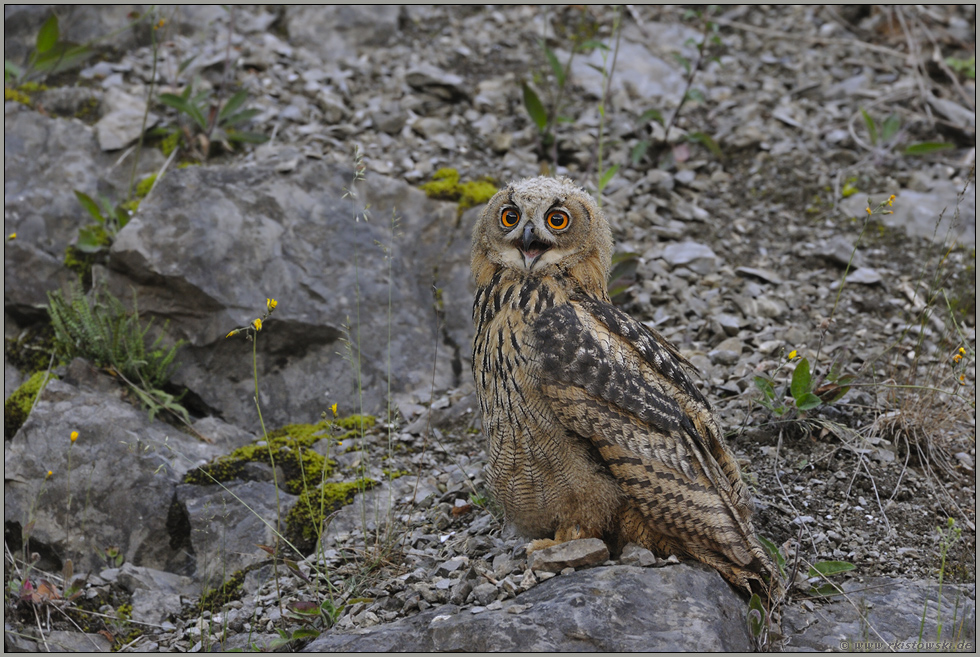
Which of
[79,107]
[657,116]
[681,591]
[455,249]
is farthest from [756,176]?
[79,107]

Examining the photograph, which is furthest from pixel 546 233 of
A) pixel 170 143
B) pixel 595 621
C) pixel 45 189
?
pixel 45 189

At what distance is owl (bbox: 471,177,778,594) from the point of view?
10.9 ft

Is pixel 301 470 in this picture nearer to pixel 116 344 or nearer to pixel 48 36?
pixel 116 344

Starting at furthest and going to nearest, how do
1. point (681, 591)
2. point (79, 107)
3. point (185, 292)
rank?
point (79, 107)
point (185, 292)
point (681, 591)

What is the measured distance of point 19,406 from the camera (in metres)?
4.65

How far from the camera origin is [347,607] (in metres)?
3.52

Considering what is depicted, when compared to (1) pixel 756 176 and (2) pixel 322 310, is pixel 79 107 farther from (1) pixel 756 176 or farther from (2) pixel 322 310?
(1) pixel 756 176

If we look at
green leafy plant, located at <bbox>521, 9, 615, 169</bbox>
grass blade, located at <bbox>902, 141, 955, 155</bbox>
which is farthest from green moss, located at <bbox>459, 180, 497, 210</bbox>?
grass blade, located at <bbox>902, 141, 955, 155</bbox>

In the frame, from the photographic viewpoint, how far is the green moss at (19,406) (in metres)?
4.62

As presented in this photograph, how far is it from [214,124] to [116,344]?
2058 millimetres

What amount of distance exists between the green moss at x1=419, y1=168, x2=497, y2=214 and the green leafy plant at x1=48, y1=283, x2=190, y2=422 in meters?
2.08

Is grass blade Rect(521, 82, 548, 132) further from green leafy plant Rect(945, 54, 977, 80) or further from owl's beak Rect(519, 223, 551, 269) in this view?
green leafy plant Rect(945, 54, 977, 80)

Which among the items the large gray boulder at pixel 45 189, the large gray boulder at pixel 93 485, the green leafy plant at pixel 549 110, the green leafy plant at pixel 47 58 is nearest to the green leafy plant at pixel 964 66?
the green leafy plant at pixel 549 110

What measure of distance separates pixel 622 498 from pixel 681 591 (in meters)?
0.46
